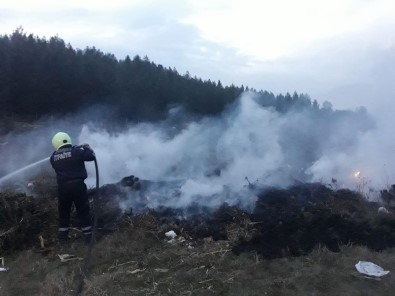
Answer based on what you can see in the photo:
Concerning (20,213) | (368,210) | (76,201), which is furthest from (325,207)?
(20,213)

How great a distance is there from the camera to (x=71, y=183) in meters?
8.43

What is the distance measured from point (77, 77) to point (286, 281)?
109ft

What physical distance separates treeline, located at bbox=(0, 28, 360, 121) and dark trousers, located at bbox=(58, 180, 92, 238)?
1944cm

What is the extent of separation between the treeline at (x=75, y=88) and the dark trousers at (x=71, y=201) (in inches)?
765

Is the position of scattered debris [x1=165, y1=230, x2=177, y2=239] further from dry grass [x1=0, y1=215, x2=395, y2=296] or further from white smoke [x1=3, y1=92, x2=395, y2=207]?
white smoke [x1=3, y1=92, x2=395, y2=207]

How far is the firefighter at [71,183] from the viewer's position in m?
8.43

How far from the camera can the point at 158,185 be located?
1125 centimetres

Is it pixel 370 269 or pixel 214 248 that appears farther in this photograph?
pixel 214 248

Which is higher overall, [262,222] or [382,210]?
[382,210]

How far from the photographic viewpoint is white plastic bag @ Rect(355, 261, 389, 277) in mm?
6421

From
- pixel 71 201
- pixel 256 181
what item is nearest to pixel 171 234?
pixel 71 201

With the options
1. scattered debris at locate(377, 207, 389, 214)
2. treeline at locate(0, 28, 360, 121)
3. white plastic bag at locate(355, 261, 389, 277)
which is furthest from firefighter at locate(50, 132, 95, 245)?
treeline at locate(0, 28, 360, 121)

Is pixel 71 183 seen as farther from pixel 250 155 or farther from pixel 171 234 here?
pixel 250 155

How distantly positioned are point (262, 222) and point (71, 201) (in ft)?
12.8
